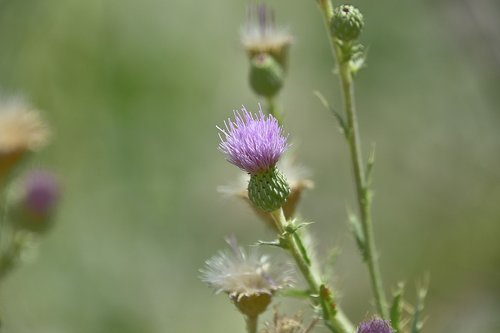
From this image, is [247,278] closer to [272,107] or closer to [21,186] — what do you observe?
[272,107]

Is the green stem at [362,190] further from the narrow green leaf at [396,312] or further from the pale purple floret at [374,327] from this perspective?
the pale purple floret at [374,327]

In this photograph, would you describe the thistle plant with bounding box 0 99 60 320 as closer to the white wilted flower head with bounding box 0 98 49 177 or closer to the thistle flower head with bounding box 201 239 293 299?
the white wilted flower head with bounding box 0 98 49 177

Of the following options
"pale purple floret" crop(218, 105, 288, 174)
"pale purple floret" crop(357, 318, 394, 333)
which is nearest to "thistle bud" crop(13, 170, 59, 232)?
"pale purple floret" crop(218, 105, 288, 174)

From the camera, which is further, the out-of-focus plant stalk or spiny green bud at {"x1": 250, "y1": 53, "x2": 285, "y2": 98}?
spiny green bud at {"x1": 250, "y1": 53, "x2": 285, "y2": 98}

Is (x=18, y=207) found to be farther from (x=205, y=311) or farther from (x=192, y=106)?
(x=192, y=106)

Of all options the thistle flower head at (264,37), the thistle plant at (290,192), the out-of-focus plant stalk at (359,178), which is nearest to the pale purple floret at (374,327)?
the thistle plant at (290,192)

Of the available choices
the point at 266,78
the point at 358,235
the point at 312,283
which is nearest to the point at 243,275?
the point at 312,283
